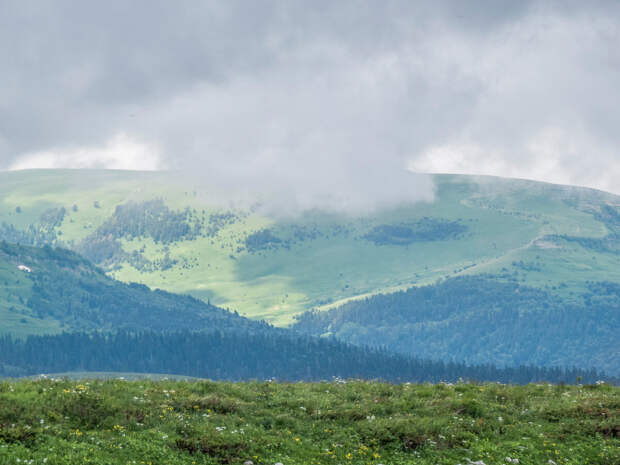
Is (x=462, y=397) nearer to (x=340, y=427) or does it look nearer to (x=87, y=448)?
(x=340, y=427)

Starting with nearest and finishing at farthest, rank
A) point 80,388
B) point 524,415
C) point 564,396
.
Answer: point 80,388 < point 524,415 < point 564,396

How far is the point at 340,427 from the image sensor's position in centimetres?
3416

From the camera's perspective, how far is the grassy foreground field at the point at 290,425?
29.9m

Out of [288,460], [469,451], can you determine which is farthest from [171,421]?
[469,451]

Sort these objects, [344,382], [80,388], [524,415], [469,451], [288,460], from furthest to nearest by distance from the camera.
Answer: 1. [344,382]
2. [524,415]
3. [80,388]
4. [469,451]
5. [288,460]

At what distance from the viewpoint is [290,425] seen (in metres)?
34.4

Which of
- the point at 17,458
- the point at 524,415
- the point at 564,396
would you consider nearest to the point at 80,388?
the point at 17,458

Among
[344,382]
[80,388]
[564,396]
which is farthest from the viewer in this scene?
[344,382]

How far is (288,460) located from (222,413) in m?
6.02

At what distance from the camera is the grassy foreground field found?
29859 millimetres

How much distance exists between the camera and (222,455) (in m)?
30.2

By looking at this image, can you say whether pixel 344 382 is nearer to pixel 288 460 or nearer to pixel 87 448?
pixel 288 460

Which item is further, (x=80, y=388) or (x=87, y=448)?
(x=80, y=388)

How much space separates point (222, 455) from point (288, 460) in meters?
2.45
